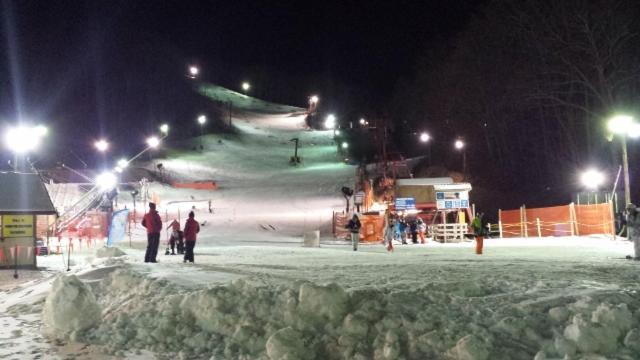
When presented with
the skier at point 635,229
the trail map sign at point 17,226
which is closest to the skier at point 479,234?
the skier at point 635,229

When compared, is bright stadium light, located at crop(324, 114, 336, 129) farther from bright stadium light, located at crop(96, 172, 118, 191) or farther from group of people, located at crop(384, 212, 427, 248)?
group of people, located at crop(384, 212, 427, 248)

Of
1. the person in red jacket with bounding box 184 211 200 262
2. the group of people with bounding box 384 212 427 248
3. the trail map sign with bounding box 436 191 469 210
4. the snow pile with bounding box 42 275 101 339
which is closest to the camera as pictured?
the snow pile with bounding box 42 275 101 339

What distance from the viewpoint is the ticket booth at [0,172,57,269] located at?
16359 millimetres

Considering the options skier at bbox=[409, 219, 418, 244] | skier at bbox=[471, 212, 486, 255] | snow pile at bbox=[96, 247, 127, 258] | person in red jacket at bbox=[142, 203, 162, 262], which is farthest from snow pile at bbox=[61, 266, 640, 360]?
skier at bbox=[409, 219, 418, 244]

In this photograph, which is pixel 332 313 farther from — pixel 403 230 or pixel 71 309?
pixel 403 230

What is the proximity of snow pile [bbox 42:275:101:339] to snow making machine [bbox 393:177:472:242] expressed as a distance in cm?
2308

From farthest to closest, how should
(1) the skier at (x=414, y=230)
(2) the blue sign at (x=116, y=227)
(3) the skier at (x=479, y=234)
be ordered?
(1) the skier at (x=414, y=230), (2) the blue sign at (x=116, y=227), (3) the skier at (x=479, y=234)

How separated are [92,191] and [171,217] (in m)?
6.26

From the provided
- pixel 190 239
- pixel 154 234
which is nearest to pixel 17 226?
pixel 154 234

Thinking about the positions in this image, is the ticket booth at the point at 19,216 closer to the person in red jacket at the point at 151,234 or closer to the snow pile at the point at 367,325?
the person in red jacket at the point at 151,234

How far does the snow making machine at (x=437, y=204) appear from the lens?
30203mm

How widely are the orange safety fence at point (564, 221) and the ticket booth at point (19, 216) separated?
22.1 meters

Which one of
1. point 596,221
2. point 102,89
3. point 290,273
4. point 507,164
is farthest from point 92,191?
point 102,89

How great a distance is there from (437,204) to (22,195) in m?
20.4
